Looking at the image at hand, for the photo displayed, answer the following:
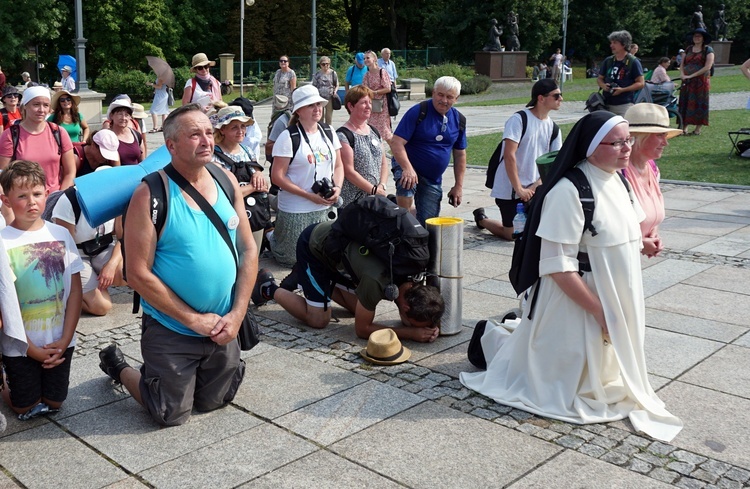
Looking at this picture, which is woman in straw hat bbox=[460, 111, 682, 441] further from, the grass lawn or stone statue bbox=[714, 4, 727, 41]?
stone statue bbox=[714, 4, 727, 41]

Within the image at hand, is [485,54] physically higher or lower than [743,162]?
higher

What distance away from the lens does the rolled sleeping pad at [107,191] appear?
15.7 feet

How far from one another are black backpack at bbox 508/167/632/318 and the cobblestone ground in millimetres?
638

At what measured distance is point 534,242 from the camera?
467 cm

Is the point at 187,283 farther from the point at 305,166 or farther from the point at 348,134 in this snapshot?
the point at 348,134

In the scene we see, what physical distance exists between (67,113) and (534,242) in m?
6.85

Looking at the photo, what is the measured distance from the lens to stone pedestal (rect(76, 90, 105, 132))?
2231 centimetres

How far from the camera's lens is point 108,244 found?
22.0 feet

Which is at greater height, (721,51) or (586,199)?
(721,51)

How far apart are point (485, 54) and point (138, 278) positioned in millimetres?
37275

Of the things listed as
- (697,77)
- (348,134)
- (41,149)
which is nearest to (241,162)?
(348,134)

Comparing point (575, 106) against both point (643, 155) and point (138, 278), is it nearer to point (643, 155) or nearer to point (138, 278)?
point (643, 155)

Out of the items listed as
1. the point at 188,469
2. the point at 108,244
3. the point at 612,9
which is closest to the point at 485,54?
the point at 612,9

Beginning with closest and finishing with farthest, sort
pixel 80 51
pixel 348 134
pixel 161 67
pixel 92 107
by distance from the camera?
pixel 348 134 → pixel 161 67 → pixel 80 51 → pixel 92 107
